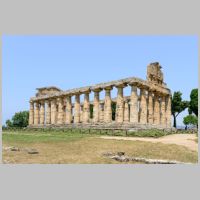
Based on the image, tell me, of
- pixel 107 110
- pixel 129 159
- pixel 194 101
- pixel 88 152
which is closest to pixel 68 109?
pixel 107 110

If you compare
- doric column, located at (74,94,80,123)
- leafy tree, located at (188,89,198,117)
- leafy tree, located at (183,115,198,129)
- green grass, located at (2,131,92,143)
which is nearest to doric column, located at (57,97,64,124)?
doric column, located at (74,94,80,123)

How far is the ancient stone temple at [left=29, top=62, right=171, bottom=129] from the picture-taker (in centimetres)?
4569

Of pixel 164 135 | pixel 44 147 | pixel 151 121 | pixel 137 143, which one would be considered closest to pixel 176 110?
pixel 151 121

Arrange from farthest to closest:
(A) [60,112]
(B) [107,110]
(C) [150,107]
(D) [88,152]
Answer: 1. (A) [60,112]
2. (C) [150,107]
3. (B) [107,110]
4. (D) [88,152]

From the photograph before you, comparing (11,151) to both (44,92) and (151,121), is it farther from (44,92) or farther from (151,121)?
(44,92)

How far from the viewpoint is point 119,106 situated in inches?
1854

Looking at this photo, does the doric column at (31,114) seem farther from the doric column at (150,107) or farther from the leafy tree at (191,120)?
the leafy tree at (191,120)

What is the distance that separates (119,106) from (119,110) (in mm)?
576

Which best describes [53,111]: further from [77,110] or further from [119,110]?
[119,110]

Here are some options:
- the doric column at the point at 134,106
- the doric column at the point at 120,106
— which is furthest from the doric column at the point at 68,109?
the doric column at the point at 134,106

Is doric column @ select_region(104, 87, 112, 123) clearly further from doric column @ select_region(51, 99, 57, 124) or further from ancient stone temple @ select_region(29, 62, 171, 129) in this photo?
doric column @ select_region(51, 99, 57, 124)

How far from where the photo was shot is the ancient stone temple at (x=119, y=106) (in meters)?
45.7

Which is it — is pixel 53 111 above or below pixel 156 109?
below

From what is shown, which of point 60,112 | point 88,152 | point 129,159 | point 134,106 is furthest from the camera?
point 60,112
